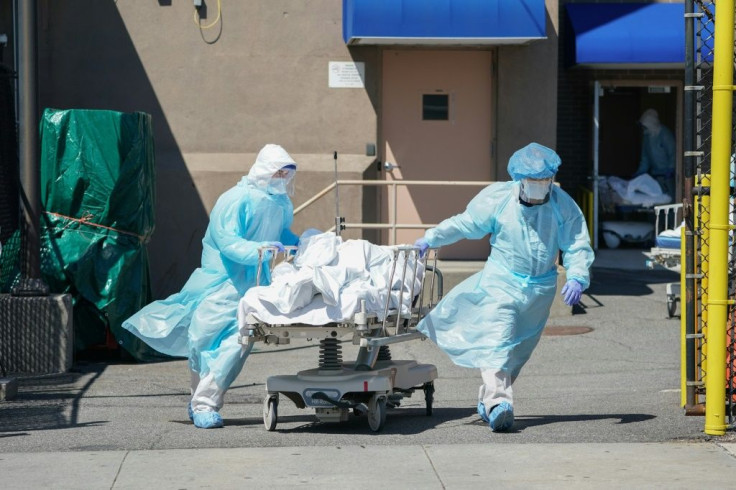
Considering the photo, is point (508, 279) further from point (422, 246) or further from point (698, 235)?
point (698, 235)

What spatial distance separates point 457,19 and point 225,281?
253 inches

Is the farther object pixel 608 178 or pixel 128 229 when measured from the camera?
pixel 608 178

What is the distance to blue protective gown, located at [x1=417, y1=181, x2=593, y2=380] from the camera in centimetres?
794

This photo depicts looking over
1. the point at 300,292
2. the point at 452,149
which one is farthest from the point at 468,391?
the point at 452,149

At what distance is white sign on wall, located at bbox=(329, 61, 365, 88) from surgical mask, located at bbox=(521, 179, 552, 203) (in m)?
7.00

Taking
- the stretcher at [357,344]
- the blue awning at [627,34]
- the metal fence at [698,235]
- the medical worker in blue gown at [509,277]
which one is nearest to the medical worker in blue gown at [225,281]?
the stretcher at [357,344]

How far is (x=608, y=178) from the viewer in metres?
18.2

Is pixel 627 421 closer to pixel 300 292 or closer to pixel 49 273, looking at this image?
pixel 300 292

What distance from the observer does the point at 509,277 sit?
26.2ft

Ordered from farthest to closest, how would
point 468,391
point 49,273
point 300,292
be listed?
point 49,273 → point 468,391 → point 300,292

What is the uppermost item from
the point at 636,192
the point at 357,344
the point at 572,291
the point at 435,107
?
the point at 435,107

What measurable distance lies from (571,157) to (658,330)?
539 cm

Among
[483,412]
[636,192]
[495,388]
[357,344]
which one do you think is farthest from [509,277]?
[636,192]

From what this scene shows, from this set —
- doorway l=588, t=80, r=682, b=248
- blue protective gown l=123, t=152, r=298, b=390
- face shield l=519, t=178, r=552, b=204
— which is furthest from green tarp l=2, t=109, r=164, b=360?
doorway l=588, t=80, r=682, b=248
